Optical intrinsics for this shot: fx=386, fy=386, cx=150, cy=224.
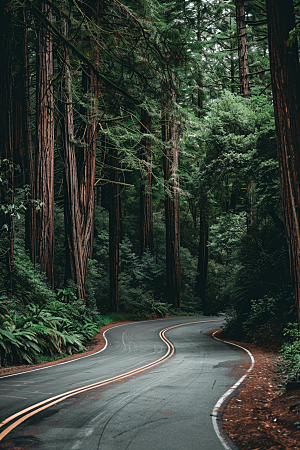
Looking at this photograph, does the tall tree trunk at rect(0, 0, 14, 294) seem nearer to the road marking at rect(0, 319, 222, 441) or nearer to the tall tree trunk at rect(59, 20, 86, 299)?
the tall tree trunk at rect(59, 20, 86, 299)

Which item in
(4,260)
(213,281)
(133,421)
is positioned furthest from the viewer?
(213,281)

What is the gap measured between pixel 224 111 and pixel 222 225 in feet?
21.3

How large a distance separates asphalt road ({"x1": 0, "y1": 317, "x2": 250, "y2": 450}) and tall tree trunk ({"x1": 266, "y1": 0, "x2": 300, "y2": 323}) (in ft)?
9.84

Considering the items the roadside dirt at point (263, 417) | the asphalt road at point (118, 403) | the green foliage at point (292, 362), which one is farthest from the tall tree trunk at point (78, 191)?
the roadside dirt at point (263, 417)

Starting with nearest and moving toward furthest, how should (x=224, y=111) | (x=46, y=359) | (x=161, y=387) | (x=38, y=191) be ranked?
(x=161, y=387) → (x=46, y=359) → (x=38, y=191) → (x=224, y=111)

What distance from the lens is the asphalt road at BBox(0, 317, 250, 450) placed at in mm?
5582

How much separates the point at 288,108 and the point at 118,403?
6488mm

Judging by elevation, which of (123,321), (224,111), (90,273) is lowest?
(123,321)

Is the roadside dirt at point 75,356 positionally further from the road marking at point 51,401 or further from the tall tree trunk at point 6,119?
the tall tree trunk at point 6,119

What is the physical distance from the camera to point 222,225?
890 inches


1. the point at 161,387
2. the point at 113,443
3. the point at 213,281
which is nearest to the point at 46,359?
the point at 161,387

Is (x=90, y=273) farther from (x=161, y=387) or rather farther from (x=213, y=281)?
(x=213, y=281)

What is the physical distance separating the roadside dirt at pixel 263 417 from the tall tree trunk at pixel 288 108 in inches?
77.4

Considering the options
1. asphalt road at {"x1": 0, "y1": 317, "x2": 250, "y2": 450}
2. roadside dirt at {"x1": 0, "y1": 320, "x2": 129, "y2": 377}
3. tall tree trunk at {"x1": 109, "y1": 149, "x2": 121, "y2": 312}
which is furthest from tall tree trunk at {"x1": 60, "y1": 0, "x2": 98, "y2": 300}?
tall tree trunk at {"x1": 109, "y1": 149, "x2": 121, "y2": 312}
